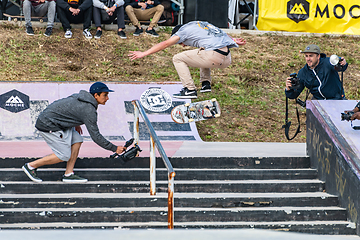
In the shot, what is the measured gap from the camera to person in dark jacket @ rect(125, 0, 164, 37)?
41.4ft

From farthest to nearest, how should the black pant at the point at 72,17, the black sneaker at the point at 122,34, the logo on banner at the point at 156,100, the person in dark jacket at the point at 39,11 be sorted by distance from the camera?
the black sneaker at the point at 122,34 < the black pant at the point at 72,17 < the person in dark jacket at the point at 39,11 < the logo on banner at the point at 156,100

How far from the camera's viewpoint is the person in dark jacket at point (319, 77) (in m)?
6.50

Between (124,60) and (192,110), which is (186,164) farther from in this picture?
(124,60)

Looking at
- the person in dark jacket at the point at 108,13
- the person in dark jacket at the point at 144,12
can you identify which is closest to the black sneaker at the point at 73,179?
the person in dark jacket at the point at 108,13

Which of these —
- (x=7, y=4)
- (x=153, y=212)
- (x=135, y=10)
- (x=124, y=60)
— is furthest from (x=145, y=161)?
(x=7, y=4)

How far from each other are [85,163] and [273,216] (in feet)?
9.31

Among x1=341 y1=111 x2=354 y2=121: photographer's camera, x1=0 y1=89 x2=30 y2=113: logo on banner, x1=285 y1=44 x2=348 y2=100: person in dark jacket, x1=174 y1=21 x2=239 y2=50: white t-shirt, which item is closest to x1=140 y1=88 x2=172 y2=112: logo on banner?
x1=0 y1=89 x2=30 y2=113: logo on banner

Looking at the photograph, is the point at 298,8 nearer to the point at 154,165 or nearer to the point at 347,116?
the point at 347,116

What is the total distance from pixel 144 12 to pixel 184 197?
8.93m

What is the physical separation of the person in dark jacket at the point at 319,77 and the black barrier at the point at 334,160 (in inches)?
17.7

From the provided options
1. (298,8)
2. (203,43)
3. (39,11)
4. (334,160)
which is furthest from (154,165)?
(298,8)

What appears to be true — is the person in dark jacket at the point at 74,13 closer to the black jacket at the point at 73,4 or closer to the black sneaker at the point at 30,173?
the black jacket at the point at 73,4

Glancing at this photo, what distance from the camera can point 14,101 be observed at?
8.98 m

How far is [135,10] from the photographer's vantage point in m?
12.8
